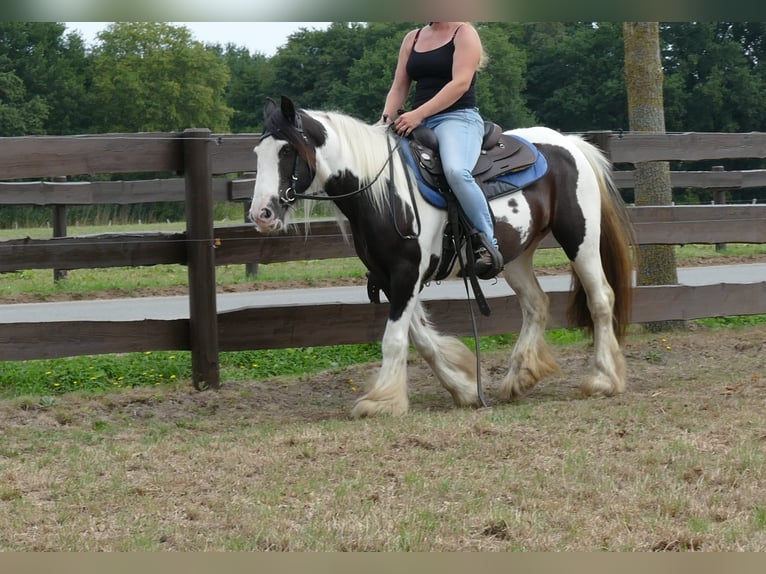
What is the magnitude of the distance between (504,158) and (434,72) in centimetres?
77

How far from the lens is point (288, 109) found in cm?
559

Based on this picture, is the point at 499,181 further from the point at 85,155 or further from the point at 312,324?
the point at 85,155

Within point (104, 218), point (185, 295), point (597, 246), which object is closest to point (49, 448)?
point (597, 246)

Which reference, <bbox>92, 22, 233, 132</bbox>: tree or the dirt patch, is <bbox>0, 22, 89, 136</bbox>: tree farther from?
the dirt patch

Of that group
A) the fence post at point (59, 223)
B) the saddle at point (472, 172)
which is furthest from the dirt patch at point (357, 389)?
the fence post at point (59, 223)

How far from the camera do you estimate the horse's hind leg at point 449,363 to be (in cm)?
643

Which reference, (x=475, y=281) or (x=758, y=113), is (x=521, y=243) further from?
(x=758, y=113)

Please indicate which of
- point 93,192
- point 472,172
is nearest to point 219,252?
point 472,172

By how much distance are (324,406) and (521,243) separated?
177 centimetres

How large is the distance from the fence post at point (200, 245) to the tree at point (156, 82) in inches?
1746

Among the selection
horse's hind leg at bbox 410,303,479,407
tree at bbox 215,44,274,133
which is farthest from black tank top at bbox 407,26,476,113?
tree at bbox 215,44,274,133

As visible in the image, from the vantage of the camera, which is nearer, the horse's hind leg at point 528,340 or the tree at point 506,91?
the horse's hind leg at point 528,340

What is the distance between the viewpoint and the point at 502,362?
813cm

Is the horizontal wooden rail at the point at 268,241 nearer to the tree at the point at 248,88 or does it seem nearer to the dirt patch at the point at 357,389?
the dirt patch at the point at 357,389
